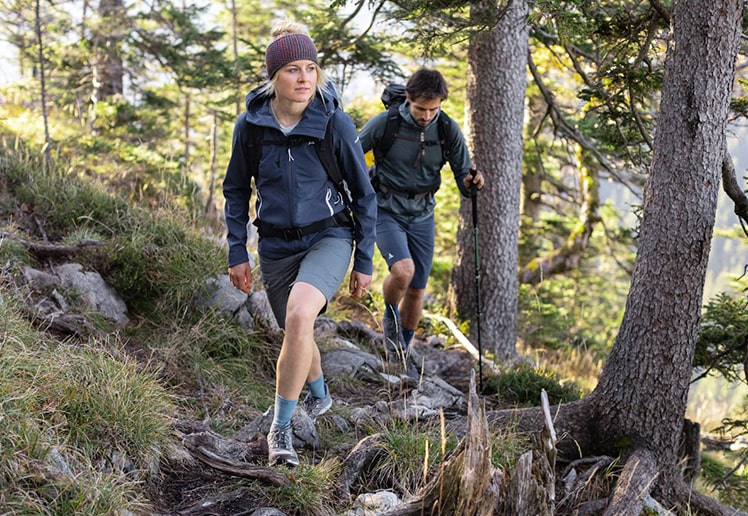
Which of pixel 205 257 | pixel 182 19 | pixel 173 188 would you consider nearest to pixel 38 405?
pixel 205 257

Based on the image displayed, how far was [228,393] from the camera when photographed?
5.48m

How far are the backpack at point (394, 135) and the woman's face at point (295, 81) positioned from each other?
190cm

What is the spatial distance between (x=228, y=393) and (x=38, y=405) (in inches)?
78.2

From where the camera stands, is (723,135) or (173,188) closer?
(723,135)

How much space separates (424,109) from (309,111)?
6.21 ft

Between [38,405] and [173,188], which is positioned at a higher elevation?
[173,188]

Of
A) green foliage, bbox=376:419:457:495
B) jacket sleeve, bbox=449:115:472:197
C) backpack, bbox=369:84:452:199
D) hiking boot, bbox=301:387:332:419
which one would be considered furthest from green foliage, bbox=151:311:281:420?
jacket sleeve, bbox=449:115:472:197

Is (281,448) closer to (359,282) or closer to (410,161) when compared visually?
(359,282)

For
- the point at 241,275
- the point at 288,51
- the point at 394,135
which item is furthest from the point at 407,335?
the point at 288,51

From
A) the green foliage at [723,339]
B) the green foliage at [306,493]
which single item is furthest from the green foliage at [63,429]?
the green foliage at [723,339]

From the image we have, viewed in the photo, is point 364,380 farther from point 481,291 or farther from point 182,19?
point 182,19

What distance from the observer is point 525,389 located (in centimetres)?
664

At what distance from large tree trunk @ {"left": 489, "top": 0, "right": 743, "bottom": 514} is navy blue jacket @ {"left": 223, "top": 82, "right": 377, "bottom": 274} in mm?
2071

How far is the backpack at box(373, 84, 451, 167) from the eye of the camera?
6.07 m
